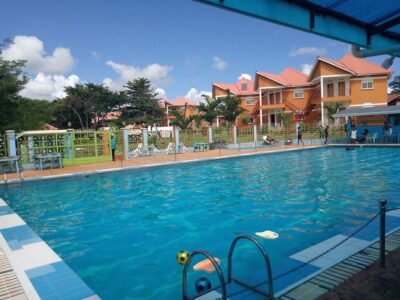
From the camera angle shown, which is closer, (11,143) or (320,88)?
(11,143)

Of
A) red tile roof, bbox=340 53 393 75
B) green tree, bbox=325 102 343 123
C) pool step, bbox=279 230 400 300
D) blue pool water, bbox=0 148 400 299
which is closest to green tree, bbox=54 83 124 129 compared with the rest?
green tree, bbox=325 102 343 123

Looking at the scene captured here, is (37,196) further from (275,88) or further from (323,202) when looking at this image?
(275,88)

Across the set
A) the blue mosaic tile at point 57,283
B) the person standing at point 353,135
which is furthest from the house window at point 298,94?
the blue mosaic tile at point 57,283

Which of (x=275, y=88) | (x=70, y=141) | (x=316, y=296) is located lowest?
(x=316, y=296)

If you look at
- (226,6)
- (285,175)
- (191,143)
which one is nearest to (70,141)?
(191,143)

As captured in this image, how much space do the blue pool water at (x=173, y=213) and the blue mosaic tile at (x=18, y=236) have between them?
479mm

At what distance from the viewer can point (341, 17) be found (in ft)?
14.5

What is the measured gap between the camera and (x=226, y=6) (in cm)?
331

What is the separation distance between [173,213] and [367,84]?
37029 mm

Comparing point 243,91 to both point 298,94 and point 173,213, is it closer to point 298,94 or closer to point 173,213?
point 298,94

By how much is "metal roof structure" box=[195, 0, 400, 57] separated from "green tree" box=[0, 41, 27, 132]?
20.5 meters

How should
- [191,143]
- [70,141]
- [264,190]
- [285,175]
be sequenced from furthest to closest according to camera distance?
[191,143] → [70,141] → [285,175] → [264,190]

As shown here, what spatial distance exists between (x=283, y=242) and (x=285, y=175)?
25.9ft

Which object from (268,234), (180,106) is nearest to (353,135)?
(268,234)
